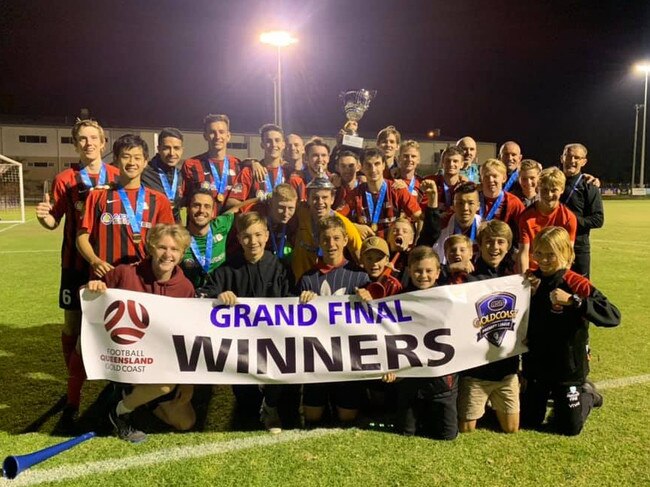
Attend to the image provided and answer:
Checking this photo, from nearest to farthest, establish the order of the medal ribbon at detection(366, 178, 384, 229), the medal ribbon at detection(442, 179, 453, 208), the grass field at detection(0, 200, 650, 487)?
the grass field at detection(0, 200, 650, 487), the medal ribbon at detection(366, 178, 384, 229), the medal ribbon at detection(442, 179, 453, 208)

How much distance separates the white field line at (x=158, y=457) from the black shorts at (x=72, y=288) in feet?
4.13

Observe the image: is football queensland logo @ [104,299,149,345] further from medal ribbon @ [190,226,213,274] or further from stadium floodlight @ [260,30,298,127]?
stadium floodlight @ [260,30,298,127]

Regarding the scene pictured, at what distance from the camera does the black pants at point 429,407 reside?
3631mm

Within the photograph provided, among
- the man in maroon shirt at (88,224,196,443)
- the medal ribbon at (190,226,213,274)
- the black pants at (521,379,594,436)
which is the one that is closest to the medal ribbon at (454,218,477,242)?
the black pants at (521,379,594,436)

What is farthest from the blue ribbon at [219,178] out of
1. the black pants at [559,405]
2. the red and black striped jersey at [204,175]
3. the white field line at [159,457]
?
the black pants at [559,405]

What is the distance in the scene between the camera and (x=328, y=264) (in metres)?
3.94

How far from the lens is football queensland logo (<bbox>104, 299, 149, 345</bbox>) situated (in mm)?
3629

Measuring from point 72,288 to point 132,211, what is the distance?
0.81m

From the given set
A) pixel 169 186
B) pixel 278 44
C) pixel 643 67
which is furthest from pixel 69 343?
pixel 643 67

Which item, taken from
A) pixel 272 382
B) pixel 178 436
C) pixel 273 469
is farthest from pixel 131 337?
pixel 273 469

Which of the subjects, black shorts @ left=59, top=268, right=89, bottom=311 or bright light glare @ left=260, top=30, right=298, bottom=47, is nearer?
black shorts @ left=59, top=268, right=89, bottom=311

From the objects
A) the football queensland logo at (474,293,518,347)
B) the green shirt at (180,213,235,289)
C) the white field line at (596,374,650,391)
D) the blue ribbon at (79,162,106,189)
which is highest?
the blue ribbon at (79,162,106,189)

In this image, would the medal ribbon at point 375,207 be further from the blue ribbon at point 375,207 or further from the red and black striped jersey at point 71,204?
the red and black striped jersey at point 71,204

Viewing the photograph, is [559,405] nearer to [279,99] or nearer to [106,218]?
[106,218]
